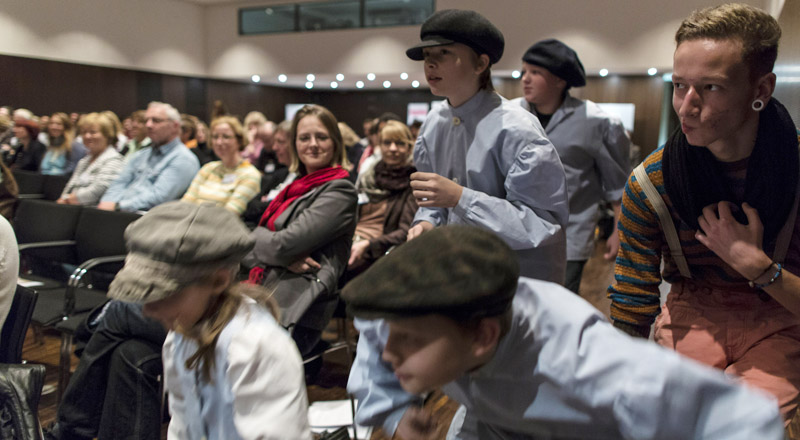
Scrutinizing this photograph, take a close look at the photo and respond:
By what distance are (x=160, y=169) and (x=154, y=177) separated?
94mm

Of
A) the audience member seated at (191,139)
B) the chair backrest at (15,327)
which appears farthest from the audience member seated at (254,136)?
the chair backrest at (15,327)

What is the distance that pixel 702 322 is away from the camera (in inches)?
55.6

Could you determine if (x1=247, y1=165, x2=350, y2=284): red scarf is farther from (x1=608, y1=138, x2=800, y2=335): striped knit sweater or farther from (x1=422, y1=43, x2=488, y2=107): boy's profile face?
(x1=608, y1=138, x2=800, y2=335): striped knit sweater

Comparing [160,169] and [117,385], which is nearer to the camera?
[117,385]

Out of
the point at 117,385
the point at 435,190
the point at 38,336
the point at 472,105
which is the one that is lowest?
the point at 38,336

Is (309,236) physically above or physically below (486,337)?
below

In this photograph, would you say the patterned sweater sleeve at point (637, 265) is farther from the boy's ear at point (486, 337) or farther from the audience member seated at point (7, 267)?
the audience member seated at point (7, 267)

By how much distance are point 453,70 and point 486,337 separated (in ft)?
3.94

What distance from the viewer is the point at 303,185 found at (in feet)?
9.16

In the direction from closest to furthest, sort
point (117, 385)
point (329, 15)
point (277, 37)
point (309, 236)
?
point (117, 385), point (309, 236), point (329, 15), point (277, 37)

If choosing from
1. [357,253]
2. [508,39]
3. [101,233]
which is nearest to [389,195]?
[357,253]

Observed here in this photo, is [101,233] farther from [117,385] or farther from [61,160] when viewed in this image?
[61,160]

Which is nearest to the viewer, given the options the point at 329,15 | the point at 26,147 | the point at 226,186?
the point at 226,186

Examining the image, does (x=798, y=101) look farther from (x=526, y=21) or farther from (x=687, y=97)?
(x=526, y=21)
